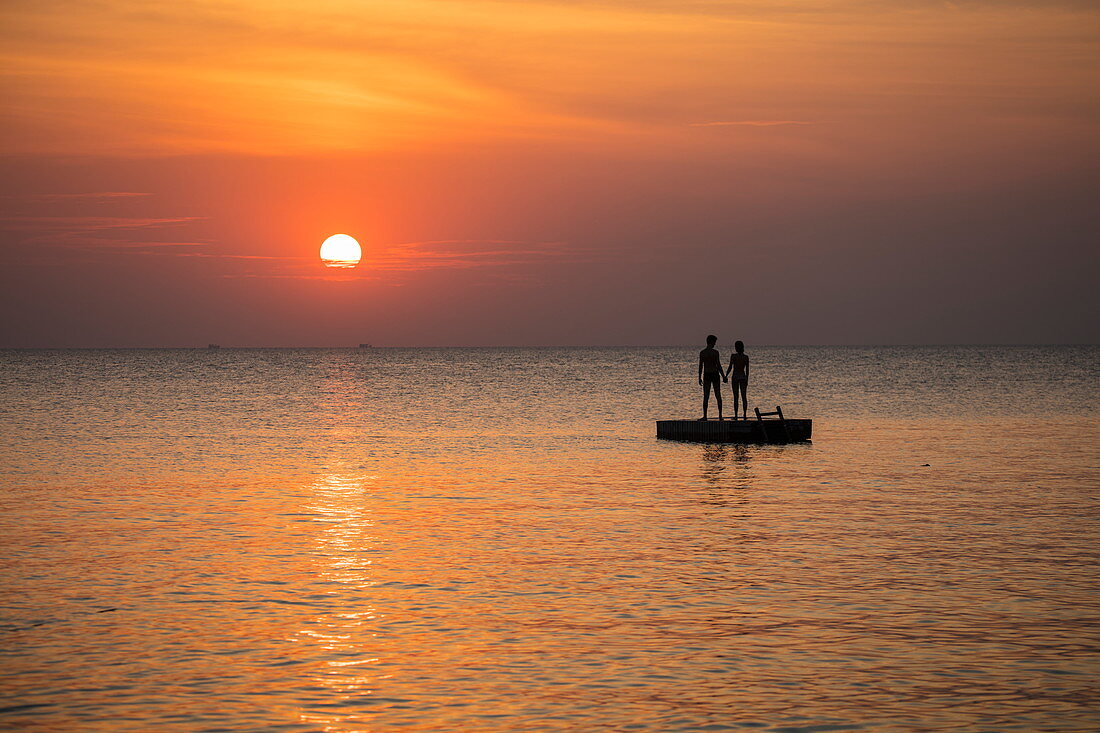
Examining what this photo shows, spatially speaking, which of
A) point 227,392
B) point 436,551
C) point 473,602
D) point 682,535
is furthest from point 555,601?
point 227,392

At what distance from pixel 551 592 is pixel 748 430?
23.1 metres

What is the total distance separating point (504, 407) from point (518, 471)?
32.6 metres

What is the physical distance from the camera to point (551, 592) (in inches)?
563

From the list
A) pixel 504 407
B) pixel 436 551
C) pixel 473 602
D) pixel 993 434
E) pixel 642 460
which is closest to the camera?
pixel 473 602

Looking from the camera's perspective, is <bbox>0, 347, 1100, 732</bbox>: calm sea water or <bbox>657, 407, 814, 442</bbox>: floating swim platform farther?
<bbox>657, 407, 814, 442</bbox>: floating swim platform

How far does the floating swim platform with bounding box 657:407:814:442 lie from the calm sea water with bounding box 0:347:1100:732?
3.90 meters

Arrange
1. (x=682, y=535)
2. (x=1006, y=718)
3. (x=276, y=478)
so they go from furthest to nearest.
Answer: (x=276, y=478), (x=682, y=535), (x=1006, y=718)

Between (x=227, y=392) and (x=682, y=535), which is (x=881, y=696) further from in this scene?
(x=227, y=392)

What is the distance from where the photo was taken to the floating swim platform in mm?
36156

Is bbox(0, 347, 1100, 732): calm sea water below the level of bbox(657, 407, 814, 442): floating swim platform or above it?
below

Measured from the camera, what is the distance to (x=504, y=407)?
6138 centimetres

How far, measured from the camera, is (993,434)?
39969 millimetres

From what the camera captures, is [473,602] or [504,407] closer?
[473,602]

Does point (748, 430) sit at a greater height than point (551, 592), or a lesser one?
greater
